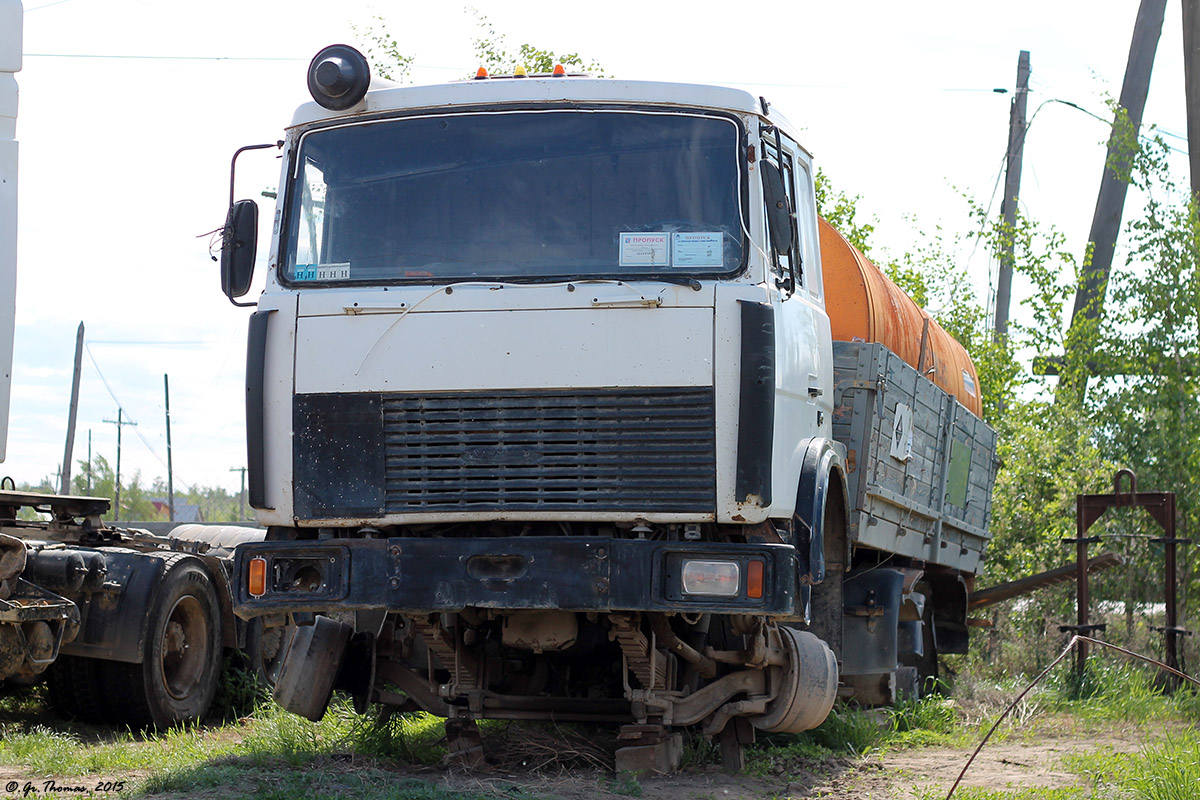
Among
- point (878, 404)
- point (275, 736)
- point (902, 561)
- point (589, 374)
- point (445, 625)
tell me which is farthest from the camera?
point (902, 561)

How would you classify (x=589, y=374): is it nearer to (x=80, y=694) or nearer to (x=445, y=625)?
(x=445, y=625)

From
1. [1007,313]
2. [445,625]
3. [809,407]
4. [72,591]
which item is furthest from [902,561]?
[1007,313]

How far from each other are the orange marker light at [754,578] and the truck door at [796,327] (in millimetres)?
340

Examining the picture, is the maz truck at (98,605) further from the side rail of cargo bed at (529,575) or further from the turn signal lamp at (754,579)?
the turn signal lamp at (754,579)

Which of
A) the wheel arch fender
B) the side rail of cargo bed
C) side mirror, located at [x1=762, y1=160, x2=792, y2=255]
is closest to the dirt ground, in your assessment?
the side rail of cargo bed

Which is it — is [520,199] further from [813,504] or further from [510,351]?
[813,504]

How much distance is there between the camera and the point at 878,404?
7.45 meters

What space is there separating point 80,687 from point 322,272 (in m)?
3.61

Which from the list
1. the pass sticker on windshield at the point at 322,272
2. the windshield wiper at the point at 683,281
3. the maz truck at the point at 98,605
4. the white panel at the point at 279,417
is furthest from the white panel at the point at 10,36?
the windshield wiper at the point at 683,281

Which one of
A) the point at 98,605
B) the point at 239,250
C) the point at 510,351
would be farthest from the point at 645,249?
the point at 98,605

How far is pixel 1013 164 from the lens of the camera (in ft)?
65.9

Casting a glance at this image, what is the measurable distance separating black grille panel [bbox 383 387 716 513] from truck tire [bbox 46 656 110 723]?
3.35 metres

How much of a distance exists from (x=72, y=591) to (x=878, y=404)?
4.56 meters

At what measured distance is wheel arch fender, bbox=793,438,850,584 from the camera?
5.75 meters
